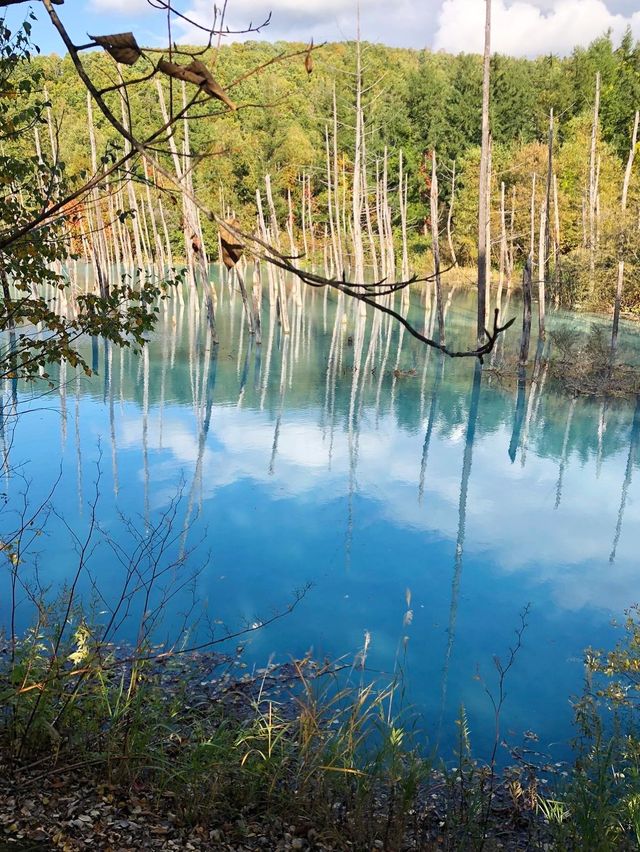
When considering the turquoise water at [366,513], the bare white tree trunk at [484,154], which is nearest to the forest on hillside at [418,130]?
the bare white tree trunk at [484,154]

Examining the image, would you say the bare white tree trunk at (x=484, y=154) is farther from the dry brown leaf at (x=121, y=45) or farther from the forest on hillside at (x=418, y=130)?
the forest on hillside at (x=418, y=130)

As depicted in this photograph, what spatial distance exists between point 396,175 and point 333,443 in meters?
30.3

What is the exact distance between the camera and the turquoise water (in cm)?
664

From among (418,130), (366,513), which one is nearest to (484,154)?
(366,513)

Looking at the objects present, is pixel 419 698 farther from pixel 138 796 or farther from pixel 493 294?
pixel 493 294

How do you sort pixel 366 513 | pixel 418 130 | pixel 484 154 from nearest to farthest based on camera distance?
pixel 366 513 < pixel 484 154 < pixel 418 130

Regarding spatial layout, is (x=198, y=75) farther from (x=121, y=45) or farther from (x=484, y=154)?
(x=484, y=154)

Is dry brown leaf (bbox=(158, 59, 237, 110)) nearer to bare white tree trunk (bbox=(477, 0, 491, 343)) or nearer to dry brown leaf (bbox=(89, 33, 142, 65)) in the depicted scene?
dry brown leaf (bbox=(89, 33, 142, 65))

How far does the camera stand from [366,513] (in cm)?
962

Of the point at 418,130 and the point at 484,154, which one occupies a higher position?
the point at 418,130

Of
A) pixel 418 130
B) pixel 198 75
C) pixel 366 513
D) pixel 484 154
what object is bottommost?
pixel 366 513

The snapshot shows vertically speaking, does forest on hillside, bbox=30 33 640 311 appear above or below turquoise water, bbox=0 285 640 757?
above

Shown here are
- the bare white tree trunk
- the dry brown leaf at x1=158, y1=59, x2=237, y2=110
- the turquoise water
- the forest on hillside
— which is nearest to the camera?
the dry brown leaf at x1=158, y1=59, x2=237, y2=110

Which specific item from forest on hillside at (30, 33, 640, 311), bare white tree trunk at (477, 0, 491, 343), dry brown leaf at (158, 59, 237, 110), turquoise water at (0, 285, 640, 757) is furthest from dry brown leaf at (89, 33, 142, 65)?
forest on hillside at (30, 33, 640, 311)
